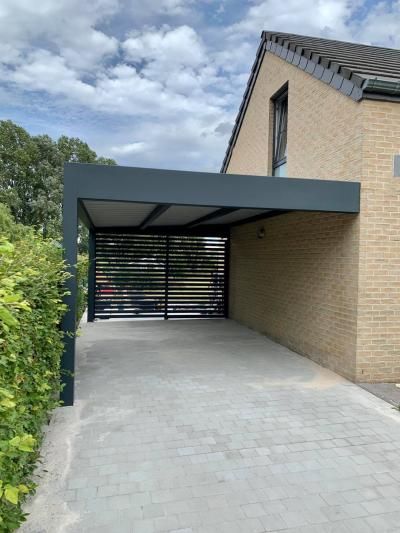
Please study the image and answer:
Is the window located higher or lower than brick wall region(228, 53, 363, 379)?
higher

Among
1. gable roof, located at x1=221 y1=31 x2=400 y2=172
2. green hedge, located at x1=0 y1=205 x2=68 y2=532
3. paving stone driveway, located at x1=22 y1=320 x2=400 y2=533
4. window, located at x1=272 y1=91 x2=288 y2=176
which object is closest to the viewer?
green hedge, located at x1=0 y1=205 x2=68 y2=532

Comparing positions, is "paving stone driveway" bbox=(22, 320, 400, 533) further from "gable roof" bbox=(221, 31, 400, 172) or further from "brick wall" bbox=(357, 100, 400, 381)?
"gable roof" bbox=(221, 31, 400, 172)

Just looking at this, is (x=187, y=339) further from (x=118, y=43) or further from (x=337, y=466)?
(x=118, y=43)

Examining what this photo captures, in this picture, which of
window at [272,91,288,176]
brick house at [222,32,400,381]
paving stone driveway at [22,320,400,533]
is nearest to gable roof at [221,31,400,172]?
brick house at [222,32,400,381]

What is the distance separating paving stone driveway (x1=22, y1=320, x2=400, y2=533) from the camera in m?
2.70

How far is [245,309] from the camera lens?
1036 cm

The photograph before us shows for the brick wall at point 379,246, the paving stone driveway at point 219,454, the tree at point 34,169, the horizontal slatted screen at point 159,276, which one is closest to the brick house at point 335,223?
the brick wall at point 379,246

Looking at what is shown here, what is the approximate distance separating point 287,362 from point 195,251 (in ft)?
18.7

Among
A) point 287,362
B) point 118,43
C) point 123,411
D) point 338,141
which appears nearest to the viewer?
point 123,411

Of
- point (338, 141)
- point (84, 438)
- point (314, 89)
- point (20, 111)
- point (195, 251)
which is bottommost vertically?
point (84, 438)

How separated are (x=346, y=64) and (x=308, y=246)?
3.02 metres

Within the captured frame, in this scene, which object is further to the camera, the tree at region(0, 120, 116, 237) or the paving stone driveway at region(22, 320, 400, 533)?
the tree at region(0, 120, 116, 237)

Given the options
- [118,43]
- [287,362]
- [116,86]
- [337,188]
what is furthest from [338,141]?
[116,86]

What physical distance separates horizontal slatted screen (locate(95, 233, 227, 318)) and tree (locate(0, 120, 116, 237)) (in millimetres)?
12082
